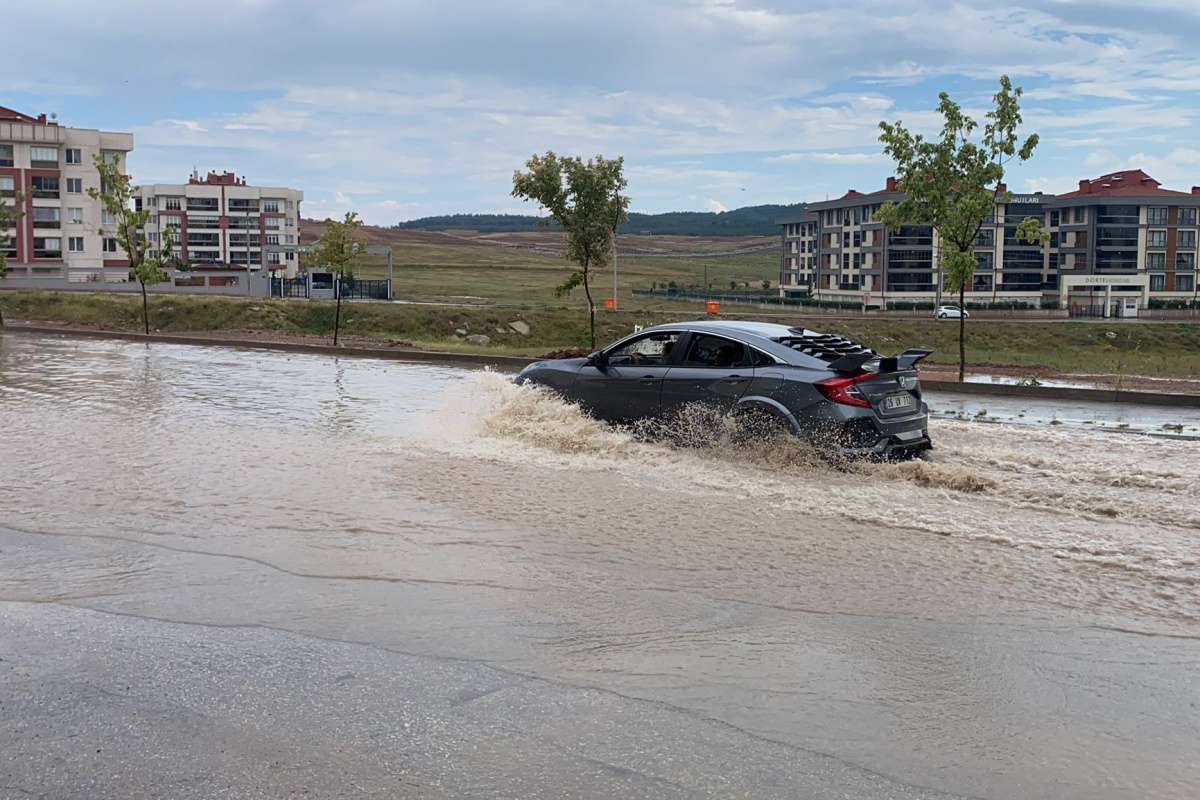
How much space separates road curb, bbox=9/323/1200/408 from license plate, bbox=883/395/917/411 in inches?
331

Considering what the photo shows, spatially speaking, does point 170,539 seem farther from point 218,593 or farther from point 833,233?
point 833,233

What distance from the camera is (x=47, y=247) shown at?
9694cm

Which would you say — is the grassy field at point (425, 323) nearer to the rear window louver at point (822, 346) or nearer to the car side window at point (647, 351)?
the car side window at point (647, 351)

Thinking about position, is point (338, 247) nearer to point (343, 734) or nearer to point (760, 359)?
point (760, 359)

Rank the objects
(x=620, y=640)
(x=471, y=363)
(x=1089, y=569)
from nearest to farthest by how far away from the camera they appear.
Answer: (x=620, y=640) → (x=1089, y=569) → (x=471, y=363)

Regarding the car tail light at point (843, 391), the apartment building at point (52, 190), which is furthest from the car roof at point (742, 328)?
the apartment building at point (52, 190)

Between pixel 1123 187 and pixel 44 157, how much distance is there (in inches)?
3998

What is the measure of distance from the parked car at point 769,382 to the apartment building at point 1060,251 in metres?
101

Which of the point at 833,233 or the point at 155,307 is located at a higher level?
the point at 833,233

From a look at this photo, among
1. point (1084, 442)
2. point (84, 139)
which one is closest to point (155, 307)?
point (1084, 442)

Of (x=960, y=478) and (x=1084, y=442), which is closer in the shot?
(x=960, y=478)

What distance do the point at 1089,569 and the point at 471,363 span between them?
19271 mm

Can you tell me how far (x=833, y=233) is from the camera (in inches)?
4941

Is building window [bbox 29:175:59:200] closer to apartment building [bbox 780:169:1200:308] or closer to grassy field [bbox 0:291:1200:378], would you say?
grassy field [bbox 0:291:1200:378]
